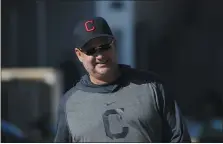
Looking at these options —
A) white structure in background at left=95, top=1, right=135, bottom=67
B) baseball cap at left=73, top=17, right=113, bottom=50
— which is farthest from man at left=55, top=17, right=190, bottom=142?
white structure in background at left=95, top=1, right=135, bottom=67

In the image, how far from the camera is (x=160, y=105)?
1531 millimetres

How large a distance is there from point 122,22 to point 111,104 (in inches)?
26.6

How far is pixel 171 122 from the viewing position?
5.01 ft

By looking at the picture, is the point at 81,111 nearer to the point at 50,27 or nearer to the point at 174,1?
the point at 50,27

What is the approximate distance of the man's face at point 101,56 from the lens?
1590 millimetres

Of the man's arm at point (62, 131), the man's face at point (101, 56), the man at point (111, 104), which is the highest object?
the man's face at point (101, 56)

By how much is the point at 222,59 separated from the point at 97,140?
96cm

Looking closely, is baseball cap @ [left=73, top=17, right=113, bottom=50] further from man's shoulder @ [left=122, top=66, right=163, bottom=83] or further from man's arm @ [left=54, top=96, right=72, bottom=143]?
man's arm @ [left=54, top=96, right=72, bottom=143]

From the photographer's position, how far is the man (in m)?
1.52

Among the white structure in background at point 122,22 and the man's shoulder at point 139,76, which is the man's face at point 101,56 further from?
the white structure in background at point 122,22

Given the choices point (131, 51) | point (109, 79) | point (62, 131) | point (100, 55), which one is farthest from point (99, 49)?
point (131, 51)

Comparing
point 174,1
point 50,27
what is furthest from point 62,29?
point 174,1

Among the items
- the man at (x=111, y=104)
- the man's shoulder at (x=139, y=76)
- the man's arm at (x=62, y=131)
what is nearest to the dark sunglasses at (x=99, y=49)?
the man at (x=111, y=104)

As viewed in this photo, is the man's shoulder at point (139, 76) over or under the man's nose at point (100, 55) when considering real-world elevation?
under
